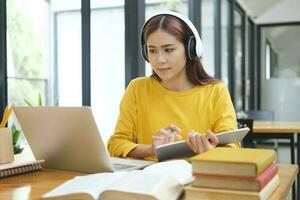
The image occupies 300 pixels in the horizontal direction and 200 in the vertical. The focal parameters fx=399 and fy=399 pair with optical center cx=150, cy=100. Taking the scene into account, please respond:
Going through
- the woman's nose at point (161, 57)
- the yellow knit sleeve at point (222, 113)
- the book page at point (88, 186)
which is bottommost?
the book page at point (88, 186)

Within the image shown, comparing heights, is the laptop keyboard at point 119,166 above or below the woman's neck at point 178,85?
below

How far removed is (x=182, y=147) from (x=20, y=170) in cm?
50

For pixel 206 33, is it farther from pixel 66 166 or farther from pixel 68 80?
pixel 66 166

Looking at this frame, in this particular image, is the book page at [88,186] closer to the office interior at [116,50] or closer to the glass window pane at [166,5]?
the office interior at [116,50]

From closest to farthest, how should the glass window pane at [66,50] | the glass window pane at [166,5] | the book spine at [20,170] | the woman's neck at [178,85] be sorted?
1. the book spine at [20,170]
2. the woman's neck at [178,85]
3. the glass window pane at [166,5]
4. the glass window pane at [66,50]

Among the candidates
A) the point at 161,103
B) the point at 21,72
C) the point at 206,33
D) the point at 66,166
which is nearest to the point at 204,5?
the point at 206,33

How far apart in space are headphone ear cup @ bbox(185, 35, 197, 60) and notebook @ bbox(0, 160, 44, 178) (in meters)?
0.72

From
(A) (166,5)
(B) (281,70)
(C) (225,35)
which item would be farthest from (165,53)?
(B) (281,70)

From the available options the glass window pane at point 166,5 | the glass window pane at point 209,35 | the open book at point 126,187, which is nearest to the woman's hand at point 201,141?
the open book at point 126,187

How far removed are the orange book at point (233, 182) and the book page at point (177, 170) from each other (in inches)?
1.9

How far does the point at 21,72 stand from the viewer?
4145 millimetres

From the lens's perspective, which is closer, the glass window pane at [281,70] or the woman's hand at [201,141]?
the woman's hand at [201,141]

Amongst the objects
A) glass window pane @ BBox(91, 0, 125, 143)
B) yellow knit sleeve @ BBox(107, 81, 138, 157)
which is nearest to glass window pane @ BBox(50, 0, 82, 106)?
glass window pane @ BBox(91, 0, 125, 143)

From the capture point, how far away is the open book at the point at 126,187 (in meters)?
0.76
